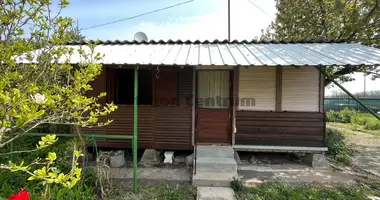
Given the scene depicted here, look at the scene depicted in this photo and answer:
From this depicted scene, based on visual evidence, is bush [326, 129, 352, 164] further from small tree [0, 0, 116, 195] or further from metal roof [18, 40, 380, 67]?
small tree [0, 0, 116, 195]

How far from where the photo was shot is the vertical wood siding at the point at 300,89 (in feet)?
17.9

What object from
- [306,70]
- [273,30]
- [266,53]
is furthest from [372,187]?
[273,30]

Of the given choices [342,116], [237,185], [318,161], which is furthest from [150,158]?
[342,116]

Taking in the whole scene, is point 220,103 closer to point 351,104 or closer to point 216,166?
point 216,166

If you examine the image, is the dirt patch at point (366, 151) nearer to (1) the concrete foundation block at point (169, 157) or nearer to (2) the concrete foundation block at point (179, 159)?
(2) the concrete foundation block at point (179, 159)

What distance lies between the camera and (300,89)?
548cm

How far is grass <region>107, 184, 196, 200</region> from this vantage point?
364 centimetres

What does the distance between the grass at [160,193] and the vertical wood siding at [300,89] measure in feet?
11.0

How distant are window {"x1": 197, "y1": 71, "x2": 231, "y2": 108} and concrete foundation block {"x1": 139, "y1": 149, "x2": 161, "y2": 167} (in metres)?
1.74

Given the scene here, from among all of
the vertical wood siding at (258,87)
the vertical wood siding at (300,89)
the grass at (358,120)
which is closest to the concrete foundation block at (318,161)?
the vertical wood siding at (300,89)

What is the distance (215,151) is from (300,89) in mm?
2756

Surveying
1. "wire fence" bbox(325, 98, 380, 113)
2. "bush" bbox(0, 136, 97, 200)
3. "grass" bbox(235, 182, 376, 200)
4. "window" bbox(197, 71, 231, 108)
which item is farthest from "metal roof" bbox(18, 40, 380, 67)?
"wire fence" bbox(325, 98, 380, 113)

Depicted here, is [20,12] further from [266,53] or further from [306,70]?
[306,70]

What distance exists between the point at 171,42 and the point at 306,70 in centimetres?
372
